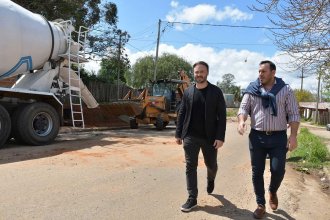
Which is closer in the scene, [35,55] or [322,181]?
[322,181]

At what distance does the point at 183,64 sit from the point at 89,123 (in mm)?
46912

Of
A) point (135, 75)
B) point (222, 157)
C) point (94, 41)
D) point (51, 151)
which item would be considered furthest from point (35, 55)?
point (135, 75)

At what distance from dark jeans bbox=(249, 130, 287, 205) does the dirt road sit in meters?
0.40

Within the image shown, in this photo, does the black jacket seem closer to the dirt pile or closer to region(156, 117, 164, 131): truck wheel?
region(156, 117, 164, 131): truck wheel

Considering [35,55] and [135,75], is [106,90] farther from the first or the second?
[135,75]

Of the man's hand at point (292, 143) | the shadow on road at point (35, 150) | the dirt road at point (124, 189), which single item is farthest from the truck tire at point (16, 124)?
the man's hand at point (292, 143)

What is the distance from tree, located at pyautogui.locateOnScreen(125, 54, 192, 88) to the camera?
6119cm

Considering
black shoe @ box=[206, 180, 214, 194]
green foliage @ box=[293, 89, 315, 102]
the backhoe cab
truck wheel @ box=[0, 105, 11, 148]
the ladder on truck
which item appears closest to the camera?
black shoe @ box=[206, 180, 214, 194]

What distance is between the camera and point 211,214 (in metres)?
5.25

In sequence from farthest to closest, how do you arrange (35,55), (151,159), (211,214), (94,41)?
(94,41), (35,55), (151,159), (211,214)

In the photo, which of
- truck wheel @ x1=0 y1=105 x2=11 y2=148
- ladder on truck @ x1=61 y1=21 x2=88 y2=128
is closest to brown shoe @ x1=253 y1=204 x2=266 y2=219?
truck wheel @ x1=0 y1=105 x2=11 y2=148

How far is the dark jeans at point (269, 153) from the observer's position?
5.13 metres

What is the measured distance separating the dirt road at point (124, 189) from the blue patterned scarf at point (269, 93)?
53.6 inches

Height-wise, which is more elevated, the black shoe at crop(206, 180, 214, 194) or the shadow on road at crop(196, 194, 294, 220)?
the black shoe at crop(206, 180, 214, 194)
